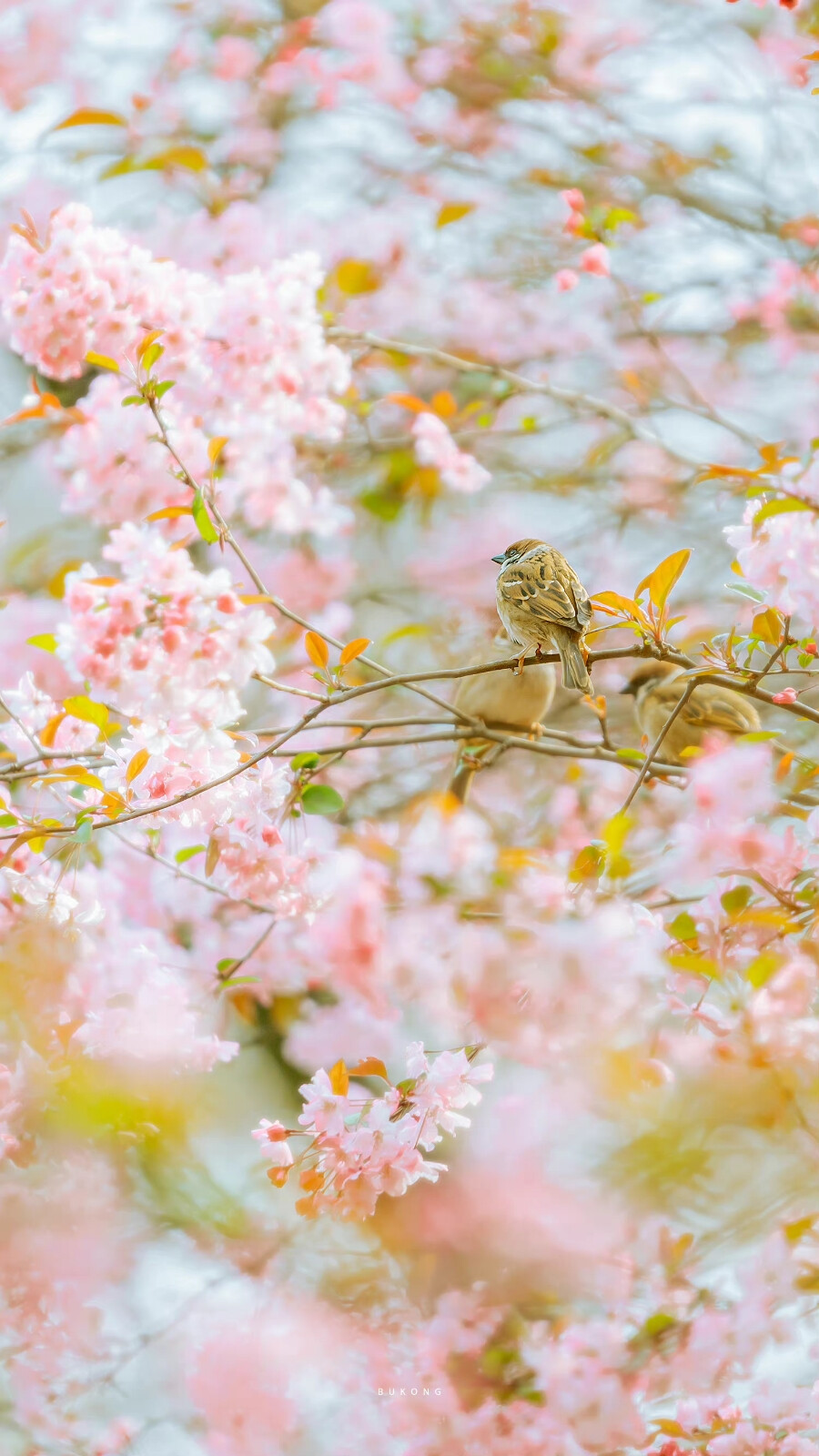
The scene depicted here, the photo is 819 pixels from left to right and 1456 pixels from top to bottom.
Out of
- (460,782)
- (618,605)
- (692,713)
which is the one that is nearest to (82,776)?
(618,605)

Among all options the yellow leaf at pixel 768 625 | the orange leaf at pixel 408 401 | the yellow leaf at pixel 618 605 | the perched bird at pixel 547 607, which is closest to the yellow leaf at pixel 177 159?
the orange leaf at pixel 408 401

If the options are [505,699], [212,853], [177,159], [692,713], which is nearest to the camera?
[212,853]

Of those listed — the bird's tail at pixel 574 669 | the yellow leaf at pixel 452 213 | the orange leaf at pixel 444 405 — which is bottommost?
the bird's tail at pixel 574 669

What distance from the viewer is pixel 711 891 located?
216 cm

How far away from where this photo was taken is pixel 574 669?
259 centimetres

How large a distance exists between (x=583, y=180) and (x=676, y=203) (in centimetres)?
43

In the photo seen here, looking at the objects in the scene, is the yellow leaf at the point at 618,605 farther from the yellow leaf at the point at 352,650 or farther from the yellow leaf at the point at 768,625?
the yellow leaf at the point at 352,650

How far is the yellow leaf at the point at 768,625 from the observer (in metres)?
2.21

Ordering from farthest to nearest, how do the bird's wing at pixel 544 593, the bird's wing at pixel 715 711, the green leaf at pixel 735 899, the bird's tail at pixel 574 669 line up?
1. the bird's wing at pixel 715 711
2. the bird's wing at pixel 544 593
3. the bird's tail at pixel 574 669
4. the green leaf at pixel 735 899

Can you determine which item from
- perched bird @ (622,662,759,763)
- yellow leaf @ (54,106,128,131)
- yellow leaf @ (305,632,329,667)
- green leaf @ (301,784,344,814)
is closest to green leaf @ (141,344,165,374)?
yellow leaf @ (305,632,329,667)

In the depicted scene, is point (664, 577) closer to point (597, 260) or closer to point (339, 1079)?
point (339, 1079)

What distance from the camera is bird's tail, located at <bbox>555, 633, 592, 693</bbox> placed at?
8.29ft

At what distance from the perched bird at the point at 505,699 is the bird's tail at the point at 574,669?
0.81m

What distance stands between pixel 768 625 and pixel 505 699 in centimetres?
146
